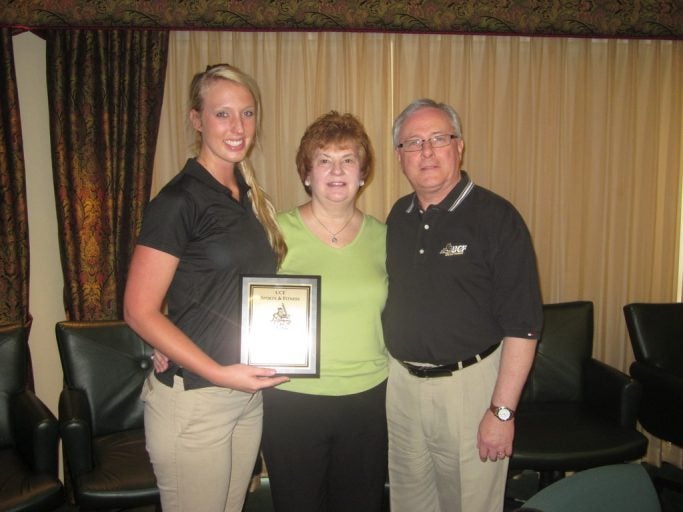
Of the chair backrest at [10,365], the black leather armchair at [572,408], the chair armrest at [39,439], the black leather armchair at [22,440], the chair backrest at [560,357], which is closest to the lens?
the black leather armchair at [22,440]

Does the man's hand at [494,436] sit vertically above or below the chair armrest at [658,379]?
above

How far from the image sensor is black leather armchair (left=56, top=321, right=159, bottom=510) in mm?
2557

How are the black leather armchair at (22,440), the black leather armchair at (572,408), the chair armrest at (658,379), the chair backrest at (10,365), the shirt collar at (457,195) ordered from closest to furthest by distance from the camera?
the shirt collar at (457,195) < the black leather armchair at (22,440) < the black leather armchair at (572,408) < the chair backrest at (10,365) < the chair armrest at (658,379)

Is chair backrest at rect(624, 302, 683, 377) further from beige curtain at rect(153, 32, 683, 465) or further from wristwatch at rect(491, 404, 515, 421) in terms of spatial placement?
wristwatch at rect(491, 404, 515, 421)

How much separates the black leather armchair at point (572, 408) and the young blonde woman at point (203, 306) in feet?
5.65

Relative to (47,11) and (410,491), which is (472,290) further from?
(47,11)

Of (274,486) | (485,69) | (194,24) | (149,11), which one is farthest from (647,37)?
(274,486)

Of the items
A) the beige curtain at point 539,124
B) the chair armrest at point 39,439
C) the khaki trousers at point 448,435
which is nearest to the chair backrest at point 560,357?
the beige curtain at point 539,124

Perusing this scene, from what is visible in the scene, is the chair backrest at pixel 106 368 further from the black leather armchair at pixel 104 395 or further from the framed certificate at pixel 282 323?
the framed certificate at pixel 282 323

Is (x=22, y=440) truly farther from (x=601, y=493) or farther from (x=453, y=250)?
(x=601, y=493)

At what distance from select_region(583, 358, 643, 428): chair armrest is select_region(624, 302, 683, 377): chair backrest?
0.33 metres

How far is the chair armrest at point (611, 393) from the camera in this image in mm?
2973

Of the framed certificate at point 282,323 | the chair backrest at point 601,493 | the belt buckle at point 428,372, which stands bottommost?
the chair backrest at point 601,493

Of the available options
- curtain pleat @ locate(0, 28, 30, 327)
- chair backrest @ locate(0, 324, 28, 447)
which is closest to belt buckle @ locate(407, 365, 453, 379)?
chair backrest @ locate(0, 324, 28, 447)
